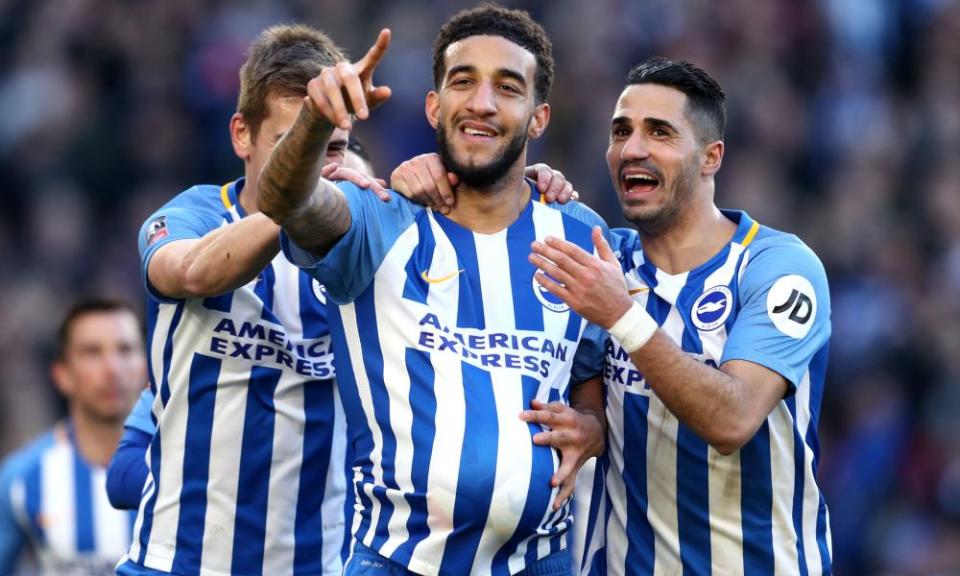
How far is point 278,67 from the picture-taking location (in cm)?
546

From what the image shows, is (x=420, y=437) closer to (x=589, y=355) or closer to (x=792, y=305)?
(x=589, y=355)

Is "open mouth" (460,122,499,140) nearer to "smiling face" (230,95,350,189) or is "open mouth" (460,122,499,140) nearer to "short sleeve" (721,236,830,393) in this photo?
"smiling face" (230,95,350,189)

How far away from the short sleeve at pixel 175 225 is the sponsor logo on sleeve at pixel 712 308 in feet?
5.54

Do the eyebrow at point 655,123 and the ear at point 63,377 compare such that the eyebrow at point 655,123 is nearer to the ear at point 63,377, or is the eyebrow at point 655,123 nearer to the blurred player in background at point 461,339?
the blurred player in background at point 461,339

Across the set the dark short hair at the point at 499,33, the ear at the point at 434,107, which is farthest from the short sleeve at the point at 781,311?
the ear at the point at 434,107

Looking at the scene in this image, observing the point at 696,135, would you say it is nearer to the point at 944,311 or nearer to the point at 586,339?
the point at 586,339

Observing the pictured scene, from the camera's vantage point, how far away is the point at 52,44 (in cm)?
1283

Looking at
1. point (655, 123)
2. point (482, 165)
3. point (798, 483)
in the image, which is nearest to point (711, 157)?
point (655, 123)

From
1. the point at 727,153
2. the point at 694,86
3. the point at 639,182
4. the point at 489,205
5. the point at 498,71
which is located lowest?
the point at 489,205

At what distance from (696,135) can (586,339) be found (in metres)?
0.83

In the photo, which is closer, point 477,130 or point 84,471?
point 477,130

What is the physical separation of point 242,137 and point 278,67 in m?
0.29

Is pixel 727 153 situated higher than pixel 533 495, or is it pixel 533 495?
pixel 727 153

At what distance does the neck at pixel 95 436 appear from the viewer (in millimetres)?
8070
